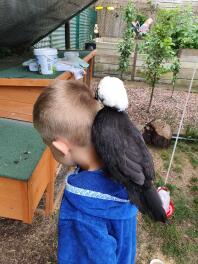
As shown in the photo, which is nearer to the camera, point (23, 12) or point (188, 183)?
point (23, 12)

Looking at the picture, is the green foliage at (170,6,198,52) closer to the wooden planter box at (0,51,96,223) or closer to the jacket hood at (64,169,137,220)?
the wooden planter box at (0,51,96,223)

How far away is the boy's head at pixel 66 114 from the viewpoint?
2.71ft

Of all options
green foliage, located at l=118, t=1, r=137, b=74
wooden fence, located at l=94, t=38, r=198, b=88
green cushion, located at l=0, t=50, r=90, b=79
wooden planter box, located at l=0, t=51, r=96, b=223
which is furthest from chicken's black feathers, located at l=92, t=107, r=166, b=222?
wooden fence, located at l=94, t=38, r=198, b=88

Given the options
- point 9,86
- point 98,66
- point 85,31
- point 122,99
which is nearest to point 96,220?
point 122,99

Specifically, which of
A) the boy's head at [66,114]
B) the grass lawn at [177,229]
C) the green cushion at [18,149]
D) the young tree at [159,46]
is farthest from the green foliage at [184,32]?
the boy's head at [66,114]

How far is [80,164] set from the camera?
0.93 metres

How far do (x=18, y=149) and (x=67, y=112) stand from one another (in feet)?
2.40

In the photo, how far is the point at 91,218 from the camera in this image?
87 cm

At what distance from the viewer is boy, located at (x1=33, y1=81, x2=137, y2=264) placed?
833mm

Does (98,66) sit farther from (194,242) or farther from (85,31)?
(194,242)

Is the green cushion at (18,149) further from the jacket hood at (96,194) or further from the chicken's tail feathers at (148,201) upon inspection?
the chicken's tail feathers at (148,201)

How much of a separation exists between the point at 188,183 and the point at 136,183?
7.45 ft

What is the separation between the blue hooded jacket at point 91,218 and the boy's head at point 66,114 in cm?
13

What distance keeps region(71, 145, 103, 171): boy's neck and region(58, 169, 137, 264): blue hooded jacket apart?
0.03 meters
